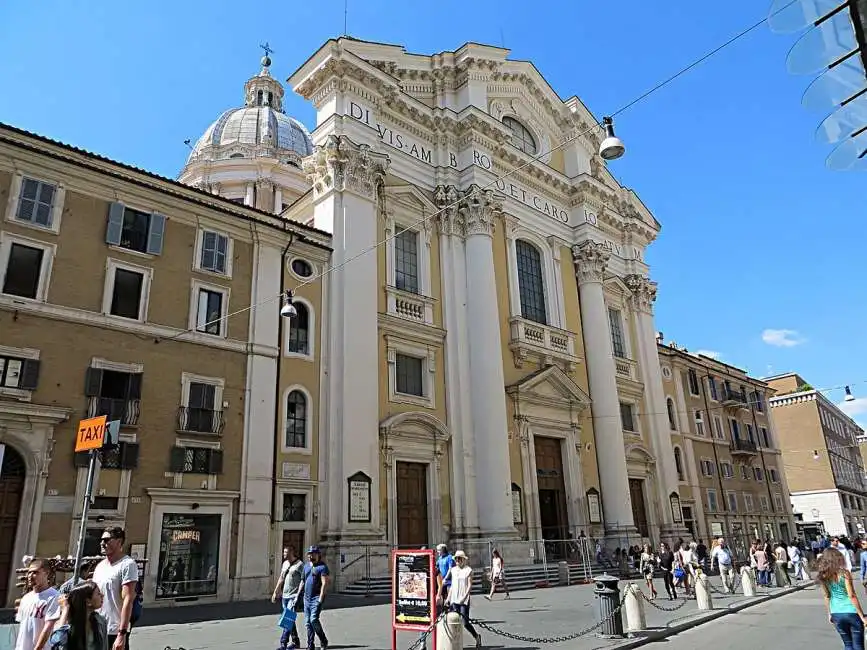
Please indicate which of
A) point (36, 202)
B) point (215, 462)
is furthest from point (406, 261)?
point (36, 202)

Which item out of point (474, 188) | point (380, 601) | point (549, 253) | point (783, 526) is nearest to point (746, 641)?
point (380, 601)

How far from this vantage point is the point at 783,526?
1665 inches

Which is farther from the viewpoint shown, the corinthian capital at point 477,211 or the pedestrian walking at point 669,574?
the corinthian capital at point 477,211

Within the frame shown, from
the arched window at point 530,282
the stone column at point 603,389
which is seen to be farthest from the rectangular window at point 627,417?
the arched window at point 530,282

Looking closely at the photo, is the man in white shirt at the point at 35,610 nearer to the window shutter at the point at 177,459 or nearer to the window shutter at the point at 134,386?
the window shutter at the point at 177,459

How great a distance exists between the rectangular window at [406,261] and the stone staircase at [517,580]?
33.4ft

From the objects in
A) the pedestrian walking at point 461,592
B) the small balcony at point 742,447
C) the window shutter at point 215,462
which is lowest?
the pedestrian walking at point 461,592

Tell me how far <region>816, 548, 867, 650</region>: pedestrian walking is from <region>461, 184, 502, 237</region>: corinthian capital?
19908 millimetres

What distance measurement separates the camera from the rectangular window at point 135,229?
16.6 metres

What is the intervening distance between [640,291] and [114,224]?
87.3 feet

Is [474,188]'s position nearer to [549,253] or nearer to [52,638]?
[549,253]

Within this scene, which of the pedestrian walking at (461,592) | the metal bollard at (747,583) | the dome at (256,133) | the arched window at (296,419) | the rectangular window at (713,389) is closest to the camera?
the pedestrian walking at (461,592)

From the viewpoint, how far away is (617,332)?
33531mm

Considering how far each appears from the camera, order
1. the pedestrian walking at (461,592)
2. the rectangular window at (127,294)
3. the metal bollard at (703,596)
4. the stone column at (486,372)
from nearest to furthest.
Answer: the pedestrian walking at (461,592) < the metal bollard at (703,596) < the rectangular window at (127,294) < the stone column at (486,372)
